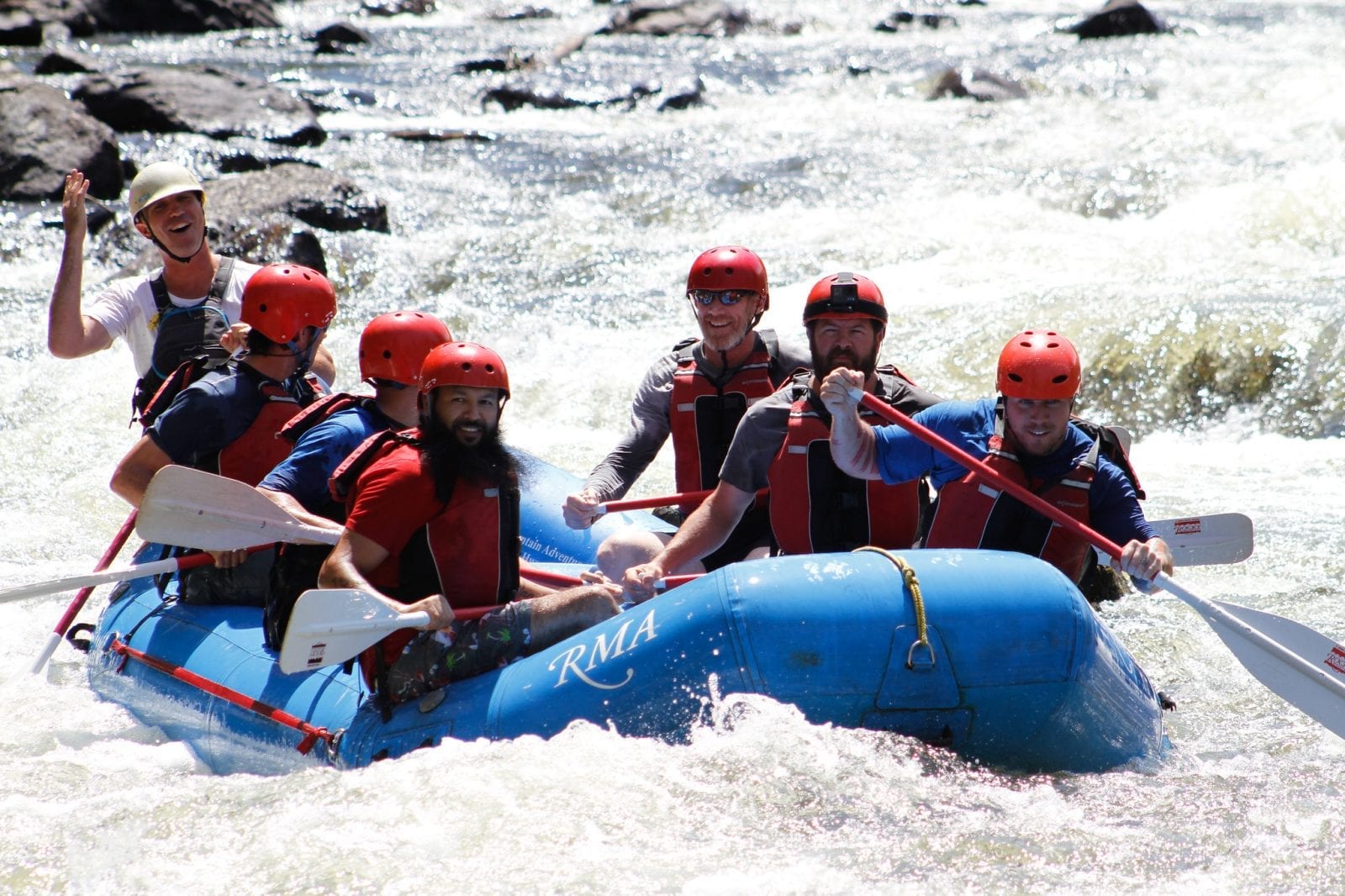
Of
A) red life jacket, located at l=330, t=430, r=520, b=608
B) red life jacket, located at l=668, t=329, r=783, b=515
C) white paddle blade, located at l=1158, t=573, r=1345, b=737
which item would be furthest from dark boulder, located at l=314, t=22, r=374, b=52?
white paddle blade, located at l=1158, t=573, r=1345, b=737

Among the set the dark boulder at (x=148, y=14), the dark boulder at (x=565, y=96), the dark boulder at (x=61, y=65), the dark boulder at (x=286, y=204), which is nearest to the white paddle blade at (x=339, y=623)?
the dark boulder at (x=286, y=204)

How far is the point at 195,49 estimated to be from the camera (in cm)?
2230

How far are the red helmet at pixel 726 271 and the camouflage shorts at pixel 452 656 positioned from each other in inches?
56.2

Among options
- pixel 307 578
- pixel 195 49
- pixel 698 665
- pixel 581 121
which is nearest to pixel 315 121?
pixel 581 121

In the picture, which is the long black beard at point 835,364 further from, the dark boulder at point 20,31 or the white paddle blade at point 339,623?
the dark boulder at point 20,31

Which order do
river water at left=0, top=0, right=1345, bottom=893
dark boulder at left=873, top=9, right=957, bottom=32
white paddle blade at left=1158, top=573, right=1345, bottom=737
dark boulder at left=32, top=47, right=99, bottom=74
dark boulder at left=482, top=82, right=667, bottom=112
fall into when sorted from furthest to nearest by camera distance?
dark boulder at left=873, top=9, right=957, bottom=32, dark boulder at left=32, top=47, right=99, bottom=74, dark boulder at left=482, top=82, right=667, bottom=112, white paddle blade at left=1158, top=573, right=1345, bottom=737, river water at left=0, top=0, right=1345, bottom=893

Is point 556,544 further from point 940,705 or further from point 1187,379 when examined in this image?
point 1187,379

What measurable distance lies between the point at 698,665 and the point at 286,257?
7947 mm

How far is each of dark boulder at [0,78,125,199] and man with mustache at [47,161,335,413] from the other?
791 cm

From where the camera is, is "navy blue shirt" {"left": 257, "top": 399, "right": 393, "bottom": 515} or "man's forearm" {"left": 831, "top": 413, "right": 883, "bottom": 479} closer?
"man's forearm" {"left": 831, "top": 413, "right": 883, "bottom": 479}

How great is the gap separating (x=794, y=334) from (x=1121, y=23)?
1377 cm

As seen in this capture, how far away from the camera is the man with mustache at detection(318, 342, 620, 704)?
3727mm

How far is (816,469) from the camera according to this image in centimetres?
433

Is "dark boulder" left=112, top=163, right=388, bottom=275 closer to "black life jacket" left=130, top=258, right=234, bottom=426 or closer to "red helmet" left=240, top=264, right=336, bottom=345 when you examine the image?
"black life jacket" left=130, top=258, right=234, bottom=426
